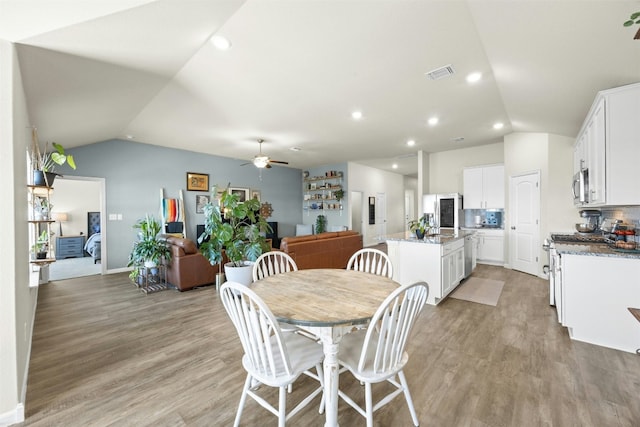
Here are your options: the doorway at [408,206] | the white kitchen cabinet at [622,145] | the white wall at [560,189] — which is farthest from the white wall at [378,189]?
the white kitchen cabinet at [622,145]

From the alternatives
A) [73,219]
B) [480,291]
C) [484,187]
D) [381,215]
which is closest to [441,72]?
[480,291]

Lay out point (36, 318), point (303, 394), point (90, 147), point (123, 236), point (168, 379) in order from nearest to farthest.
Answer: point (303, 394), point (168, 379), point (36, 318), point (90, 147), point (123, 236)

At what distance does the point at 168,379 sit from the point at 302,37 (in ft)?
10.1

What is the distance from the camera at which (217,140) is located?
5.59m

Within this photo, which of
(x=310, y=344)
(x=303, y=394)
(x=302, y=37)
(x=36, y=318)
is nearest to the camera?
(x=310, y=344)

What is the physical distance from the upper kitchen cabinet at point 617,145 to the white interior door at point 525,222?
8.63 feet

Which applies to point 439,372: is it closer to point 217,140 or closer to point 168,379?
point 168,379

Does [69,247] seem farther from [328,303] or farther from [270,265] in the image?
[328,303]

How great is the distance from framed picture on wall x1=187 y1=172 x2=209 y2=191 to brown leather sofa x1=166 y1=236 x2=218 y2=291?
2474 mm

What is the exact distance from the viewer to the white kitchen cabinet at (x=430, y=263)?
3459 mm

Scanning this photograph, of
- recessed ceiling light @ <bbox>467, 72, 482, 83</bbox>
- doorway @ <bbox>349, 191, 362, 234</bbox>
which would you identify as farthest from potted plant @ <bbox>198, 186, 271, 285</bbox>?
doorway @ <bbox>349, 191, 362, 234</bbox>

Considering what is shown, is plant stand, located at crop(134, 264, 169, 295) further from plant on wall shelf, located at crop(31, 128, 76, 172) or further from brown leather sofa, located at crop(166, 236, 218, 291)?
plant on wall shelf, located at crop(31, 128, 76, 172)

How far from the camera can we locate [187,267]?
4.21 meters

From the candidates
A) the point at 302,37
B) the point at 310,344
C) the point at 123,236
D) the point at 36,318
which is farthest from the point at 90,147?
the point at 310,344
